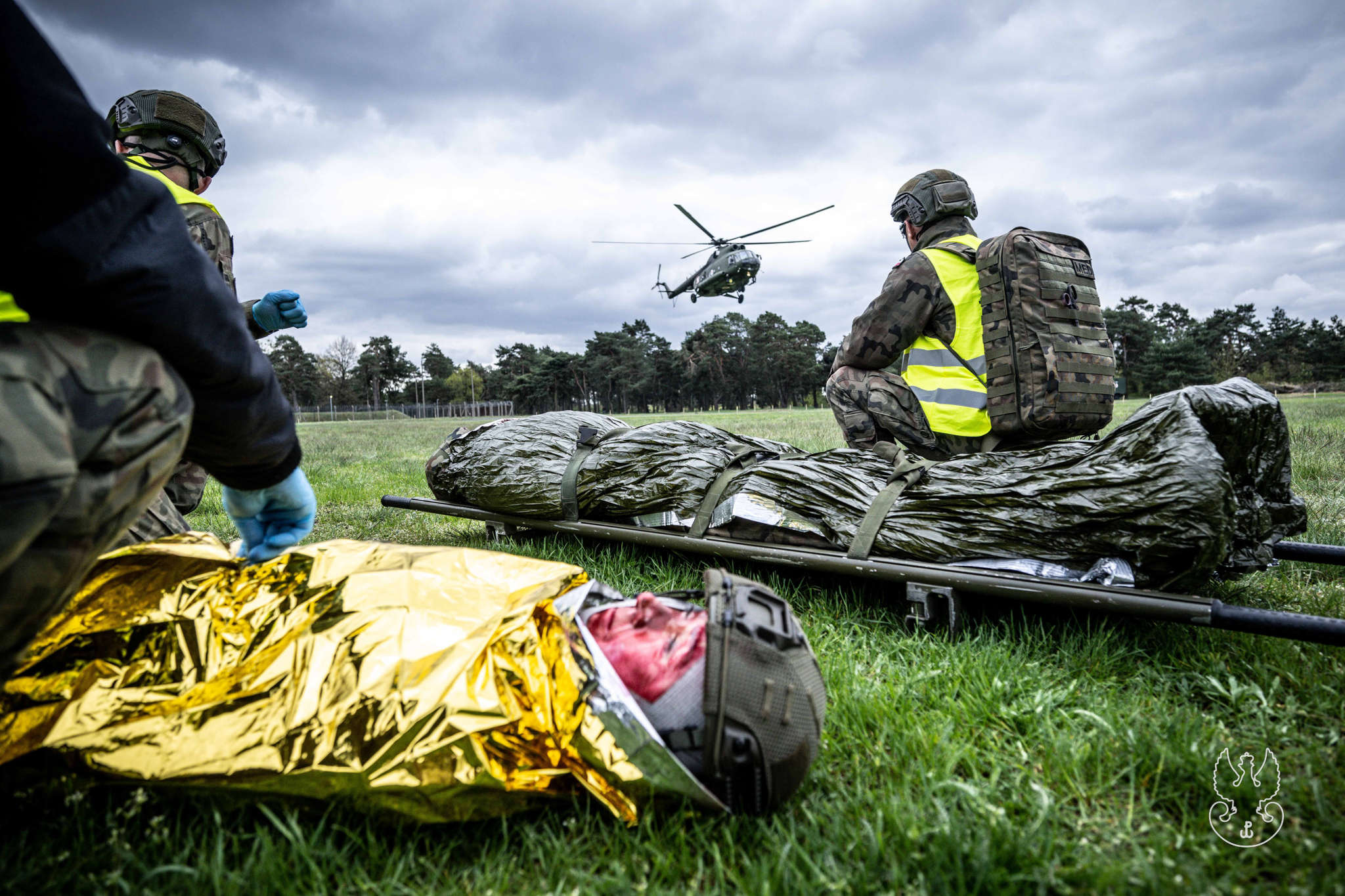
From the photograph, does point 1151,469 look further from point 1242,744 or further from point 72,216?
point 72,216

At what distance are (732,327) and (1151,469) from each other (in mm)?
92728

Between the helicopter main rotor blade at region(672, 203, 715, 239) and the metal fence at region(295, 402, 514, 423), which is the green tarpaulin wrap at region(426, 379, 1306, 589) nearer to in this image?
the helicopter main rotor blade at region(672, 203, 715, 239)

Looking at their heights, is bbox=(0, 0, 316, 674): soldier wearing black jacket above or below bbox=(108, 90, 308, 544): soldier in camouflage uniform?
below

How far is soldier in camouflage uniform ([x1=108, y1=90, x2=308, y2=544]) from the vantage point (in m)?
3.40

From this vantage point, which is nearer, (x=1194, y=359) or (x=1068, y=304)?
(x=1068, y=304)

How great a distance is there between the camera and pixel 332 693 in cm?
145

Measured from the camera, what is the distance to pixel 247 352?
1286 millimetres

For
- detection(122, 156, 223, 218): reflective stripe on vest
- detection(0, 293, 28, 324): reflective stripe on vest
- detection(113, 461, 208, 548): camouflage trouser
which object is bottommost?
detection(113, 461, 208, 548): camouflage trouser

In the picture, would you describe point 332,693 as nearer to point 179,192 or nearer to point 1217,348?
point 179,192

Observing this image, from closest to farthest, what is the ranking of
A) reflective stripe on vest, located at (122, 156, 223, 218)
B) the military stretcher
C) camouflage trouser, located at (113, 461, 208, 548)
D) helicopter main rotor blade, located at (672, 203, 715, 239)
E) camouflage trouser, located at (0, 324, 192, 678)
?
camouflage trouser, located at (0, 324, 192, 678), the military stretcher, camouflage trouser, located at (113, 461, 208, 548), reflective stripe on vest, located at (122, 156, 223, 218), helicopter main rotor blade, located at (672, 203, 715, 239)

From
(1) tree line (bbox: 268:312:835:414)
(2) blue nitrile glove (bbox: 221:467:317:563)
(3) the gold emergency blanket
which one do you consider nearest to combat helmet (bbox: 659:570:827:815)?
(3) the gold emergency blanket

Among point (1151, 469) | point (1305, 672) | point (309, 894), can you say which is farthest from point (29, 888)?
point (1305, 672)

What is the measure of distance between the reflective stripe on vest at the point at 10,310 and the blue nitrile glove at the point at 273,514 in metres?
0.57

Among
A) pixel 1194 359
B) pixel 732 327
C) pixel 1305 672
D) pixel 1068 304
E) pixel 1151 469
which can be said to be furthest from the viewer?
pixel 732 327
